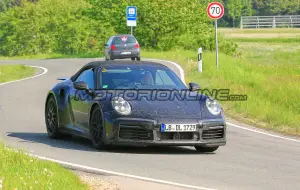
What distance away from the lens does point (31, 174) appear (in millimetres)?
9328

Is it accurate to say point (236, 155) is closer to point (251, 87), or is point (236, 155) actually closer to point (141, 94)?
point (141, 94)

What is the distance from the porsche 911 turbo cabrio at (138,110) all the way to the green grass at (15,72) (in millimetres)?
20318

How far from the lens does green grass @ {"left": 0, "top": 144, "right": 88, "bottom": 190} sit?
28.4 ft

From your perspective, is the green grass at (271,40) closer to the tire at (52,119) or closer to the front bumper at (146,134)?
the tire at (52,119)

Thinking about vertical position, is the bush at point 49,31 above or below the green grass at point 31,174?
below

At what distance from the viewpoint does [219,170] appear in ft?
36.3

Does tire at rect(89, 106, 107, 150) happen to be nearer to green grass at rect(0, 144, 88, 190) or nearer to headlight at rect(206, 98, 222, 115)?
headlight at rect(206, 98, 222, 115)

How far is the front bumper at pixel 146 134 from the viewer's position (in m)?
12.4

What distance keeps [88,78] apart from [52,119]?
3.57ft

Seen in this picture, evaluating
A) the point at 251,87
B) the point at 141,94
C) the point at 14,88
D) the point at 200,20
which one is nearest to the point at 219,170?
the point at 141,94

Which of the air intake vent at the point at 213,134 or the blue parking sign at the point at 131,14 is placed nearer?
the air intake vent at the point at 213,134

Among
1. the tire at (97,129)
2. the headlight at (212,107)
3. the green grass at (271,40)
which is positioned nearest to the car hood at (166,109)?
the headlight at (212,107)

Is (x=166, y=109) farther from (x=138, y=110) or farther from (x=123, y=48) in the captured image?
(x=123, y=48)

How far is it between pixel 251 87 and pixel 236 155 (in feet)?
42.6
